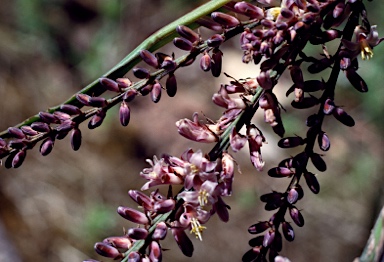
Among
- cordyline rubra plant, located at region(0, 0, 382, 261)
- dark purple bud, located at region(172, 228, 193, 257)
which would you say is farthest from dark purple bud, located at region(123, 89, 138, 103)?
dark purple bud, located at region(172, 228, 193, 257)

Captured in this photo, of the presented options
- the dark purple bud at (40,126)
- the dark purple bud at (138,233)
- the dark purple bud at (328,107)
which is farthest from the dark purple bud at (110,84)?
the dark purple bud at (328,107)

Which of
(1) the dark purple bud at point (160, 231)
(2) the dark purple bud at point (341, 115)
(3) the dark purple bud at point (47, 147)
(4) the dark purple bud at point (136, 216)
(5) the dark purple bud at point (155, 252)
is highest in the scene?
(2) the dark purple bud at point (341, 115)

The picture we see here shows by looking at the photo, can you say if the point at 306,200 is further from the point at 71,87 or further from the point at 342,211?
the point at 71,87

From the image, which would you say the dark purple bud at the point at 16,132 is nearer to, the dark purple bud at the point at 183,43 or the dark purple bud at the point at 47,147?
the dark purple bud at the point at 47,147

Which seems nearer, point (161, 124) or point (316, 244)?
point (316, 244)

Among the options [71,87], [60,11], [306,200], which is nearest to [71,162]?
[71,87]

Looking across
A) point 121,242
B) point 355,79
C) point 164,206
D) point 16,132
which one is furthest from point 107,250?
point 355,79

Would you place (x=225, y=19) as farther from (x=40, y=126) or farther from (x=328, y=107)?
(x=40, y=126)
